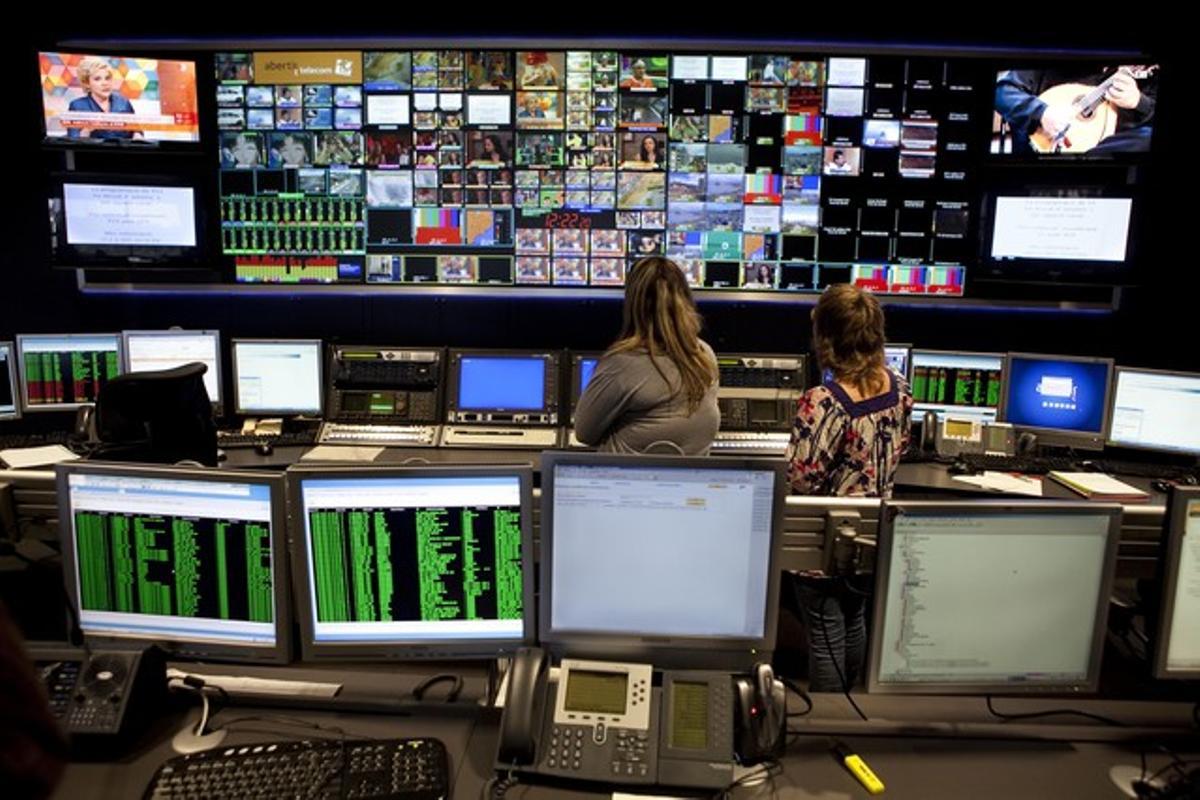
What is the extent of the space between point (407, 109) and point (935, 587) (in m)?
3.44

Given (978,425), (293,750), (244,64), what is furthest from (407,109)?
(293,750)

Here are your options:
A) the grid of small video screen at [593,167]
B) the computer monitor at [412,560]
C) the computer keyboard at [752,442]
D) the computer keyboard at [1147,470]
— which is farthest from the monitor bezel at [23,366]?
the computer keyboard at [1147,470]

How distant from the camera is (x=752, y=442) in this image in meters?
3.75

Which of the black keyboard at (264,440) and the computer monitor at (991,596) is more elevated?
the computer monitor at (991,596)

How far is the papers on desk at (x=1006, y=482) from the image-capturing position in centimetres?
330

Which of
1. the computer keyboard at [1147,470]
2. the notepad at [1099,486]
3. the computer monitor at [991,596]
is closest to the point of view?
the computer monitor at [991,596]

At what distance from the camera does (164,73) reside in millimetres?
3996

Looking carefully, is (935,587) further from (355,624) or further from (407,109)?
(407,109)

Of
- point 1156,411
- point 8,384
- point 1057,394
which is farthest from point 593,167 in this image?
point 8,384

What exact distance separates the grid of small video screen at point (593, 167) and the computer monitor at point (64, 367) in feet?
2.34

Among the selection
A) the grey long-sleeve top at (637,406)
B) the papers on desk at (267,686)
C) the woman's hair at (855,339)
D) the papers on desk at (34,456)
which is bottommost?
the papers on desk at (34,456)

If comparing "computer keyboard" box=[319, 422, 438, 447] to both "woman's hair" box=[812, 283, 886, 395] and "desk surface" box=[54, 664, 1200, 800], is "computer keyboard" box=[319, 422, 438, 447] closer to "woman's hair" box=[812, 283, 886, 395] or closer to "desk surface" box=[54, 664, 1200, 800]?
"woman's hair" box=[812, 283, 886, 395]

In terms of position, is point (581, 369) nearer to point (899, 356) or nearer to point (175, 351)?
point (899, 356)

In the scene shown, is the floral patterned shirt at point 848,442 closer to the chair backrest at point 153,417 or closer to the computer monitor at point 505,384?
the computer monitor at point 505,384
